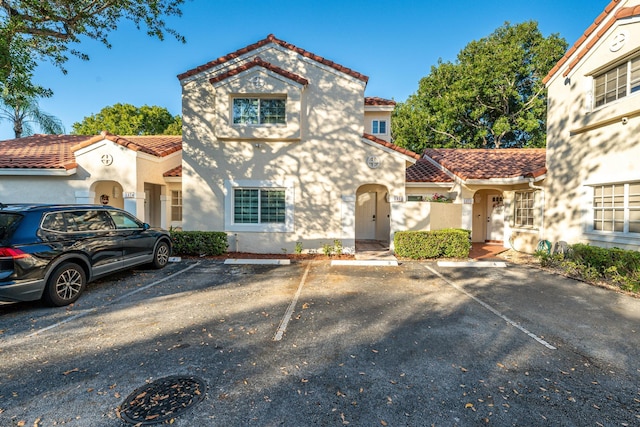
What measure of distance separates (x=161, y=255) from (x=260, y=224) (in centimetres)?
357

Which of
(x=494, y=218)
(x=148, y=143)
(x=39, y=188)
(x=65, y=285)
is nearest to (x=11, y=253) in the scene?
(x=65, y=285)

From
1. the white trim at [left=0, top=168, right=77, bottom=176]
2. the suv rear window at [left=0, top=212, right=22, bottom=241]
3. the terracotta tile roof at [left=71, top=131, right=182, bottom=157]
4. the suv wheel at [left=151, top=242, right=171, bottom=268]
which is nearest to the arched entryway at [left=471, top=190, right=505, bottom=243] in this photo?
the suv wheel at [left=151, top=242, right=171, bottom=268]

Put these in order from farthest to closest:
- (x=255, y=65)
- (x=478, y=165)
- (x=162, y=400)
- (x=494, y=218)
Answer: (x=494, y=218), (x=478, y=165), (x=255, y=65), (x=162, y=400)

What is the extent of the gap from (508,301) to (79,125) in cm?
4961

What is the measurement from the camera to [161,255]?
876 centimetres

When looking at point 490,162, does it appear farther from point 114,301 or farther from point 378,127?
point 114,301

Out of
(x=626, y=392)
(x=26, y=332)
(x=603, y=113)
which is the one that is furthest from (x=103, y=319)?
(x=603, y=113)

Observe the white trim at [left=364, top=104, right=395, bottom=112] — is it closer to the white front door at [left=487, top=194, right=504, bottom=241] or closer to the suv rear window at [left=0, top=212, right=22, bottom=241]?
the white front door at [left=487, top=194, right=504, bottom=241]

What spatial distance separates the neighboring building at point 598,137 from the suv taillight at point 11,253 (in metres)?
13.7

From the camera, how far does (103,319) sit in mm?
5066

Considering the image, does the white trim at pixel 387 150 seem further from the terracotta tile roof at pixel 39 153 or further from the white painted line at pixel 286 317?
the terracotta tile roof at pixel 39 153

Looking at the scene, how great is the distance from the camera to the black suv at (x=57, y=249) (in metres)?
5.02

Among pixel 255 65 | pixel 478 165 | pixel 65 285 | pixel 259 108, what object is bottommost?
pixel 65 285

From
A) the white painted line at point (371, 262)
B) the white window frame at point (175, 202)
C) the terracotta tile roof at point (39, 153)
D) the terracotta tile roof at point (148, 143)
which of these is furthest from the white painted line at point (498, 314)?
the terracotta tile roof at point (39, 153)
